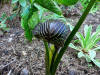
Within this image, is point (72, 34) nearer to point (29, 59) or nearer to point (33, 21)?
point (33, 21)

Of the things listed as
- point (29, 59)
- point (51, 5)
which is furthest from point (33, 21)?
point (29, 59)

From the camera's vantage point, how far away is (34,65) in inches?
46.4

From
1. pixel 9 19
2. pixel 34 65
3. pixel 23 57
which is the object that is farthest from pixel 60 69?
pixel 9 19

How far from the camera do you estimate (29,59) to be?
1.23 meters

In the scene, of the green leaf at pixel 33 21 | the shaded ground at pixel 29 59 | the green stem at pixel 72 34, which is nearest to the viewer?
the green stem at pixel 72 34

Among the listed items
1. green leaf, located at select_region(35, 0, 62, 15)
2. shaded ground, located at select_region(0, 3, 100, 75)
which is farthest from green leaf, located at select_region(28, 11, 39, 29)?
shaded ground, located at select_region(0, 3, 100, 75)

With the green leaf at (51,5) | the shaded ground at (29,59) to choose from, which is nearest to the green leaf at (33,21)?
the green leaf at (51,5)

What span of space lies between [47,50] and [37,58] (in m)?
0.44

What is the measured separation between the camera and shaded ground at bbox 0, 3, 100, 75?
3.74ft

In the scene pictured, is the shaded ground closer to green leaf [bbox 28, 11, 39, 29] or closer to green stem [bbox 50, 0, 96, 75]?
green stem [bbox 50, 0, 96, 75]

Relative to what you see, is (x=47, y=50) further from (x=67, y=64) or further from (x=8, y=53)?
(x=8, y=53)

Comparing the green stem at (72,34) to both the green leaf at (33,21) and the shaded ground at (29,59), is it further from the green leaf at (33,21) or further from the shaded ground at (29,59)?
the shaded ground at (29,59)

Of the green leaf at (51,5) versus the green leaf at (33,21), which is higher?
the green leaf at (51,5)

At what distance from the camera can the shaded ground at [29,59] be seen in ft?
3.74
